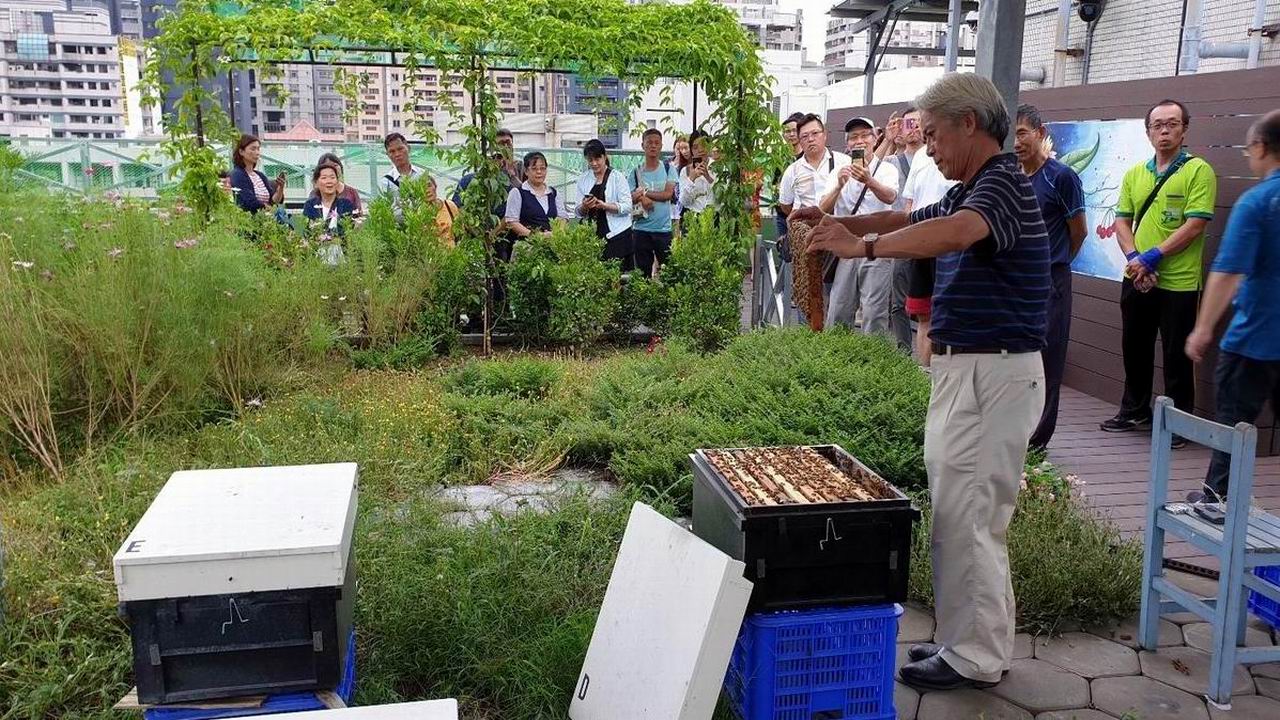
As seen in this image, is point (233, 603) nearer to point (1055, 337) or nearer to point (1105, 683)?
point (1105, 683)

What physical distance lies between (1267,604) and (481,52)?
659 cm

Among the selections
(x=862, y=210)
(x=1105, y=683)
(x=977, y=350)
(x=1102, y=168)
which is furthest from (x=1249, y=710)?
(x=1102, y=168)

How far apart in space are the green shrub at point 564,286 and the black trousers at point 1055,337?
3.56 metres

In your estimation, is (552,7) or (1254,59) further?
(1254,59)

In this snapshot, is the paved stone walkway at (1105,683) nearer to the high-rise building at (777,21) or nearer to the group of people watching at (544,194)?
the group of people watching at (544,194)

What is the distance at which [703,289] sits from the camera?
8016 millimetres

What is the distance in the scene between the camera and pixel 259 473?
284cm

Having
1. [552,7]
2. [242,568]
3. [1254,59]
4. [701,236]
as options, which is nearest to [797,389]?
[701,236]

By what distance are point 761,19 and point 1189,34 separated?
108 m

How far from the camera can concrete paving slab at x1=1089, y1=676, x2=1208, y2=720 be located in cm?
310

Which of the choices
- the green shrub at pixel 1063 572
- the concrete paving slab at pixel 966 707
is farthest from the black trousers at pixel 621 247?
the concrete paving slab at pixel 966 707

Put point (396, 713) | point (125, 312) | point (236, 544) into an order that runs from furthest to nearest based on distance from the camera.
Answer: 1. point (125, 312)
2. point (236, 544)
3. point (396, 713)

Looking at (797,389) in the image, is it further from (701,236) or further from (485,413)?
(701,236)

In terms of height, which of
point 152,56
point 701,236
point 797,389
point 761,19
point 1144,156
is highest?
point 761,19
